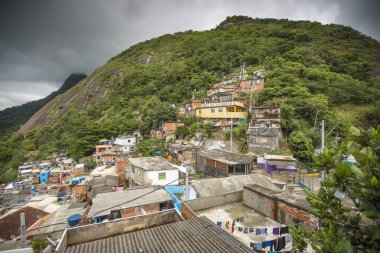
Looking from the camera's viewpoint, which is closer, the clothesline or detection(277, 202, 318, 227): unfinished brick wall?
the clothesline

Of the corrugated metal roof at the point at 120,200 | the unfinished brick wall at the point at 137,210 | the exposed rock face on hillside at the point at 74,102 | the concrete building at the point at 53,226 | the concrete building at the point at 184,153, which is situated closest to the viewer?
the corrugated metal roof at the point at 120,200

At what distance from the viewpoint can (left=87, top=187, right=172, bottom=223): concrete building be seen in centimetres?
925

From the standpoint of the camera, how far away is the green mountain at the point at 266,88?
2792 cm

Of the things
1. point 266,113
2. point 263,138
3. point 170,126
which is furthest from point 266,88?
point 170,126

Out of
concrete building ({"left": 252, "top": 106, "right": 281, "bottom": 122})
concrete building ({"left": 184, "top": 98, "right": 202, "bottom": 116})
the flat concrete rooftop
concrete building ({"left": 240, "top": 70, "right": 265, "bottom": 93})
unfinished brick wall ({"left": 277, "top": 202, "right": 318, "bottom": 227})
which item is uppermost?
concrete building ({"left": 240, "top": 70, "right": 265, "bottom": 93})

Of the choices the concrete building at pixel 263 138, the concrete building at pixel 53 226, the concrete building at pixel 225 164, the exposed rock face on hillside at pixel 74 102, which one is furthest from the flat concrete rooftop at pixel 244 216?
the exposed rock face on hillside at pixel 74 102

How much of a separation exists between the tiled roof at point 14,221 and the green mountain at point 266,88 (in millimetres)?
26375

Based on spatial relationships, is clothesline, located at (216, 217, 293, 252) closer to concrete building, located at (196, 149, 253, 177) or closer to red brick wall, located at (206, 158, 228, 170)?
concrete building, located at (196, 149, 253, 177)

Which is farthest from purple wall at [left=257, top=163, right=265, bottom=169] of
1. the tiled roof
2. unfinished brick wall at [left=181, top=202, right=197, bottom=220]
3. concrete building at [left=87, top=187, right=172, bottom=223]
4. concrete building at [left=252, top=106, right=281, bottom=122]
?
the tiled roof

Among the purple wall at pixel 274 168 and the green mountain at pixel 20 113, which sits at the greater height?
the green mountain at pixel 20 113

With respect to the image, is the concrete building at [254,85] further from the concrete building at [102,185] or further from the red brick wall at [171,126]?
the concrete building at [102,185]

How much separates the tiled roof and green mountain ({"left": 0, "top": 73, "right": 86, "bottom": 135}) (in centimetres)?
10490

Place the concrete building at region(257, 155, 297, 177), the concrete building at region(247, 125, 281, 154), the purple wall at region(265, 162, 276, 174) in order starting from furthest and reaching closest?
the concrete building at region(247, 125, 281, 154)
the purple wall at region(265, 162, 276, 174)
the concrete building at region(257, 155, 297, 177)

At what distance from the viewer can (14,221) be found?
542 inches
